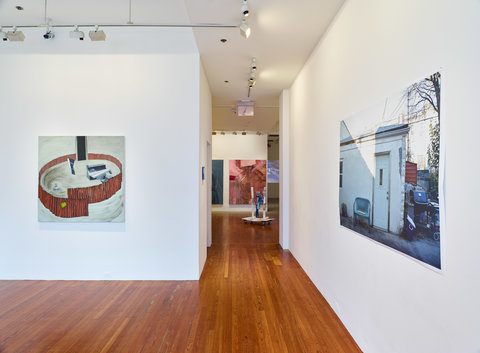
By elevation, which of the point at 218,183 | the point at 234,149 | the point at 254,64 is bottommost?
the point at 218,183

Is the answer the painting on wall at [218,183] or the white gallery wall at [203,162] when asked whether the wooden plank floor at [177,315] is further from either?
the painting on wall at [218,183]

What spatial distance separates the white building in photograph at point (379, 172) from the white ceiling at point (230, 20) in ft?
4.93

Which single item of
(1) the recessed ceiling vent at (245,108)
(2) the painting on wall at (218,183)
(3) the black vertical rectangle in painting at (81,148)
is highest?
(1) the recessed ceiling vent at (245,108)

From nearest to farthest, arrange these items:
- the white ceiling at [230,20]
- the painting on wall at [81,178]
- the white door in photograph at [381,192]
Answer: the white door in photograph at [381,192]
the white ceiling at [230,20]
the painting on wall at [81,178]

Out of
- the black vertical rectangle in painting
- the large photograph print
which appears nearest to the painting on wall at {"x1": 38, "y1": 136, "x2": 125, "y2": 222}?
the black vertical rectangle in painting

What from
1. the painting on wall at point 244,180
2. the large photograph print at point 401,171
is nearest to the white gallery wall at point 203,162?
the large photograph print at point 401,171

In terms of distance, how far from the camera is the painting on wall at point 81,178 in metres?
4.23

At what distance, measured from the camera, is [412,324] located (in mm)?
1778

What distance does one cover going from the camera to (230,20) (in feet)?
11.1

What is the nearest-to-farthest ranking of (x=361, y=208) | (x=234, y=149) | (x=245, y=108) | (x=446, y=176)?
(x=446, y=176) → (x=361, y=208) → (x=245, y=108) → (x=234, y=149)

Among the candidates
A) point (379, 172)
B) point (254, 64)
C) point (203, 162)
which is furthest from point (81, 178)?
point (379, 172)

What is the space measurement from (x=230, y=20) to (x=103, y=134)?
257 centimetres

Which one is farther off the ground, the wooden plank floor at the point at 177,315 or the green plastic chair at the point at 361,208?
the green plastic chair at the point at 361,208

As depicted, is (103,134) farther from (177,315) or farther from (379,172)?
(379,172)
